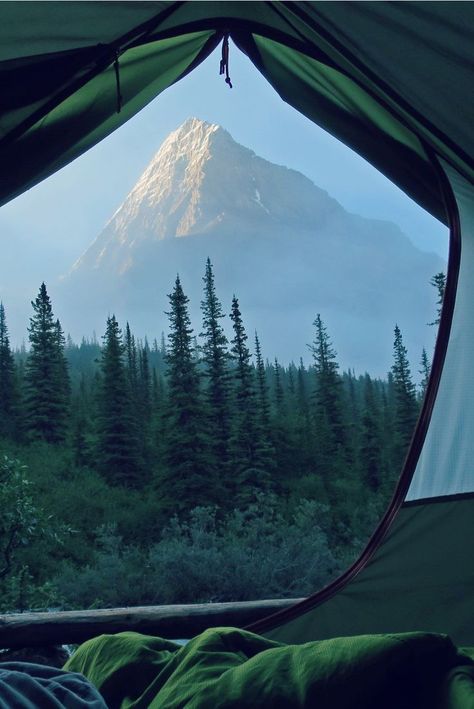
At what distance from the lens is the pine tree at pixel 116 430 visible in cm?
595

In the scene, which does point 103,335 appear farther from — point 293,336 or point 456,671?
point 456,671

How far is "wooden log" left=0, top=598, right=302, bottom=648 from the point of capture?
210 centimetres

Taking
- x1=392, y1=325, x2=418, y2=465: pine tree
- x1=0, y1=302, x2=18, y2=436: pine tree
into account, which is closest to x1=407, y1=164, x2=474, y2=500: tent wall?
x1=392, y1=325, x2=418, y2=465: pine tree

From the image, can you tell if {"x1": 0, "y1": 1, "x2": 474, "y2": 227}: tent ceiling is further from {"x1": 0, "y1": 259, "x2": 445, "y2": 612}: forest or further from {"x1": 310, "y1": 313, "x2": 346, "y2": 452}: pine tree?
{"x1": 310, "y1": 313, "x2": 346, "y2": 452}: pine tree

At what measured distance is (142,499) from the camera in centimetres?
574

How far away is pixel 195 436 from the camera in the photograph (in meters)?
5.89

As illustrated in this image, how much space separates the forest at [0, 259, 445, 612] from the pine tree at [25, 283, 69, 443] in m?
0.01

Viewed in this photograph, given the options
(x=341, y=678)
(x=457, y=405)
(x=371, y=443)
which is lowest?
(x=341, y=678)

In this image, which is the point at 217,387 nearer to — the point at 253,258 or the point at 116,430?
the point at 116,430

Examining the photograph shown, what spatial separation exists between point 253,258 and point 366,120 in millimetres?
6688

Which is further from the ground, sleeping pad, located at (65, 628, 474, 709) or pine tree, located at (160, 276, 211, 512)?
pine tree, located at (160, 276, 211, 512)

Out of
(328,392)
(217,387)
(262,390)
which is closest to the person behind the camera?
(217,387)

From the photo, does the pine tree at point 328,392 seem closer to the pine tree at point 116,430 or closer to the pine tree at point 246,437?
the pine tree at point 246,437

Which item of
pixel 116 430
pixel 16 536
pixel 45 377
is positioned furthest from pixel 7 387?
pixel 16 536
